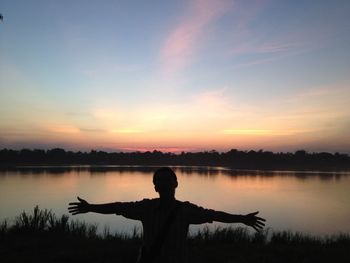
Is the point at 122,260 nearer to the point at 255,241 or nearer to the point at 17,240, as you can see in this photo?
the point at 17,240

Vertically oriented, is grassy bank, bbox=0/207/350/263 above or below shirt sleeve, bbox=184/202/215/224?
below

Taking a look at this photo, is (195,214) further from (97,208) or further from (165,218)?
(97,208)

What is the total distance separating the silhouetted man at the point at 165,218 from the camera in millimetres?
2723

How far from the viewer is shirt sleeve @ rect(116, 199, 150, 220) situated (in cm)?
285

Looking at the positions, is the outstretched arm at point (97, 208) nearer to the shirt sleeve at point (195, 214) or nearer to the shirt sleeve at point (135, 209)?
the shirt sleeve at point (135, 209)

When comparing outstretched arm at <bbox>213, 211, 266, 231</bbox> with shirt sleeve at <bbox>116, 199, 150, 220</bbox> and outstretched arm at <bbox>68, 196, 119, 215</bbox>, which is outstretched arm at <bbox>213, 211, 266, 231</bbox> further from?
outstretched arm at <bbox>68, 196, 119, 215</bbox>

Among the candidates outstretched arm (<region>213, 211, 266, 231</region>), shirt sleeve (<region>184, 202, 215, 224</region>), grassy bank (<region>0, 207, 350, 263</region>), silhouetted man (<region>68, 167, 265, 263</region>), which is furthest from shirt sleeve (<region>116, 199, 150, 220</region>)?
grassy bank (<region>0, 207, 350, 263</region>)

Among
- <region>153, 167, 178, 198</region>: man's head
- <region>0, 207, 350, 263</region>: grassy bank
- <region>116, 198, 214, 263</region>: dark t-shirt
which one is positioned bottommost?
<region>0, 207, 350, 263</region>: grassy bank

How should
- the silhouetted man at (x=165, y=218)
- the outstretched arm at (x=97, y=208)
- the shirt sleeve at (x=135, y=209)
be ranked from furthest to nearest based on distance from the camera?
the outstretched arm at (x=97, y=208)
the shirt sleeve at (x=135, y=209)
the silhouetted man at (x=165, y=218)

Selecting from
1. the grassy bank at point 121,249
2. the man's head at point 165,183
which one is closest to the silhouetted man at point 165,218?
the man's head at point 165,183

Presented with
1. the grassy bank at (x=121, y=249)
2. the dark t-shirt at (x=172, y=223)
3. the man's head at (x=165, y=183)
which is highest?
the man's head at (x=165, y=183)

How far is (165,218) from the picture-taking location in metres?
2.77

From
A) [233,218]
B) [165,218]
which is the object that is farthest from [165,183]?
[233,218]

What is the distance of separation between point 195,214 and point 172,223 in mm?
175
